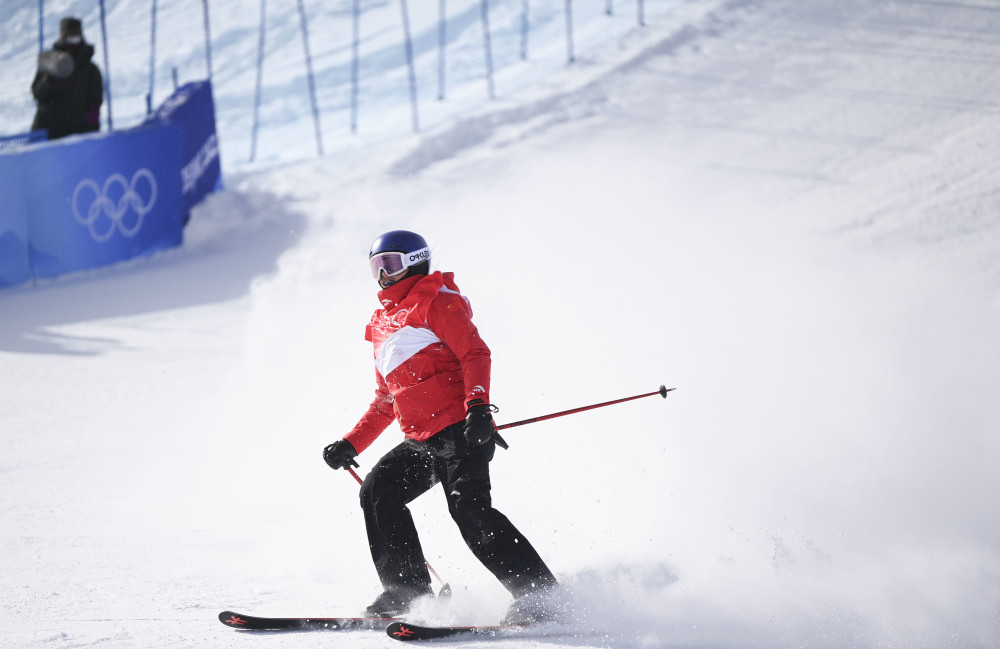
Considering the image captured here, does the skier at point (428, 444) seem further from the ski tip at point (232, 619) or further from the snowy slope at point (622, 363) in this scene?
the ski tip at point (232, 619)

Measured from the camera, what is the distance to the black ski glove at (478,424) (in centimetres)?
336

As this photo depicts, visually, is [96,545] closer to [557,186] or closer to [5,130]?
[557,186]

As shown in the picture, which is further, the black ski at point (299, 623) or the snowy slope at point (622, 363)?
the snowy slope at point (622, 363)

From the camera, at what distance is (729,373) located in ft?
20.5

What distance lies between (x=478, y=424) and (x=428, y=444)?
326 millimetres

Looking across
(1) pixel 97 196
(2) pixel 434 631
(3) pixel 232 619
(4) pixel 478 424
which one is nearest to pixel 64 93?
(1) pixel 97 196

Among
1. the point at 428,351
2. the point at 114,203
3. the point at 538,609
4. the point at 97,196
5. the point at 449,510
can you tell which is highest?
the point at 428,351

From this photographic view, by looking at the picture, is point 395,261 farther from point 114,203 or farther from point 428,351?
point 114,203

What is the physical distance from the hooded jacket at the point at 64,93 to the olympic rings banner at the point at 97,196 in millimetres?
509

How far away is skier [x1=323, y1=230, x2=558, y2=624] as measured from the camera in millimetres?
3469

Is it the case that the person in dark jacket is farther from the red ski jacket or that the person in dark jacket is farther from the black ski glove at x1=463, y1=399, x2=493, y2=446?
the black ski glove at x1=463, y1=399, x2=493, y2=446

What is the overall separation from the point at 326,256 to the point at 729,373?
429 cm

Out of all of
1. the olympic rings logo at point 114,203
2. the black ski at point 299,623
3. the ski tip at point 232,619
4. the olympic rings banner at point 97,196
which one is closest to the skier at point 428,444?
the black ski at point 299,623

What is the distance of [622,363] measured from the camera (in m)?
6.46
